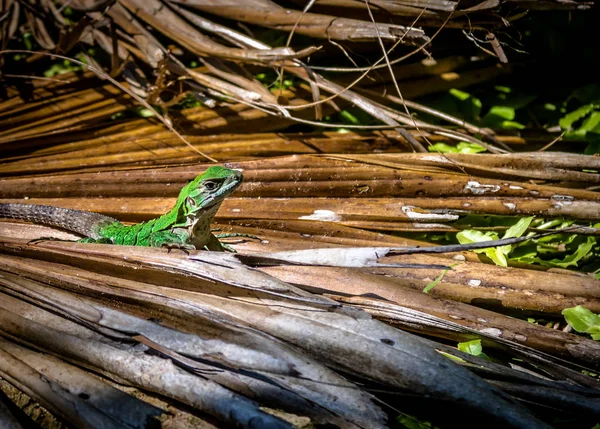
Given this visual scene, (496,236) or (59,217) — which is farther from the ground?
(59,217)

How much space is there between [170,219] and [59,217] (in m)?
0.61

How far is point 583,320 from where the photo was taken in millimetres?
2566

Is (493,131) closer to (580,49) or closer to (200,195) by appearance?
(580,49)

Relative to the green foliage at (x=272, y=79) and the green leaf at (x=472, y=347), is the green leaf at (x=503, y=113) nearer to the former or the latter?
the green foliage at (x=272, y=79)

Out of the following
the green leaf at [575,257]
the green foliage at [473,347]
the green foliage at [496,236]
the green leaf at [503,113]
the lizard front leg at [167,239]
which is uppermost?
the green leaf at [503,113]

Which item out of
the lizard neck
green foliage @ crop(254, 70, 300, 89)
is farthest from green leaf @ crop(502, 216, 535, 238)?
green foliage @ crop(254, 70, 300, 89)

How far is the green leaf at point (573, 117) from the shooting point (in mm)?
4520

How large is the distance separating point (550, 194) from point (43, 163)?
9.85ft

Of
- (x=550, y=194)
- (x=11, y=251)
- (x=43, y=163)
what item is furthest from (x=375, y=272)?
(x=43, y=163)

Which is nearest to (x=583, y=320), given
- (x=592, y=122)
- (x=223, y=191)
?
(x=223, y=191)

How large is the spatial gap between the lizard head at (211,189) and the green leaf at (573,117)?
293cm

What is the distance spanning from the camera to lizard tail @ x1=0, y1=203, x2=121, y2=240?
3064 millimetres

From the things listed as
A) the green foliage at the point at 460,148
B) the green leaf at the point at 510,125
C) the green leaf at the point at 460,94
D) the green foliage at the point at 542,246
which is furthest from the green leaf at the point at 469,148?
the green leaf at the point at 460,94

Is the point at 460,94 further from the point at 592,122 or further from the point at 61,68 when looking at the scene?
the point at 61,68
